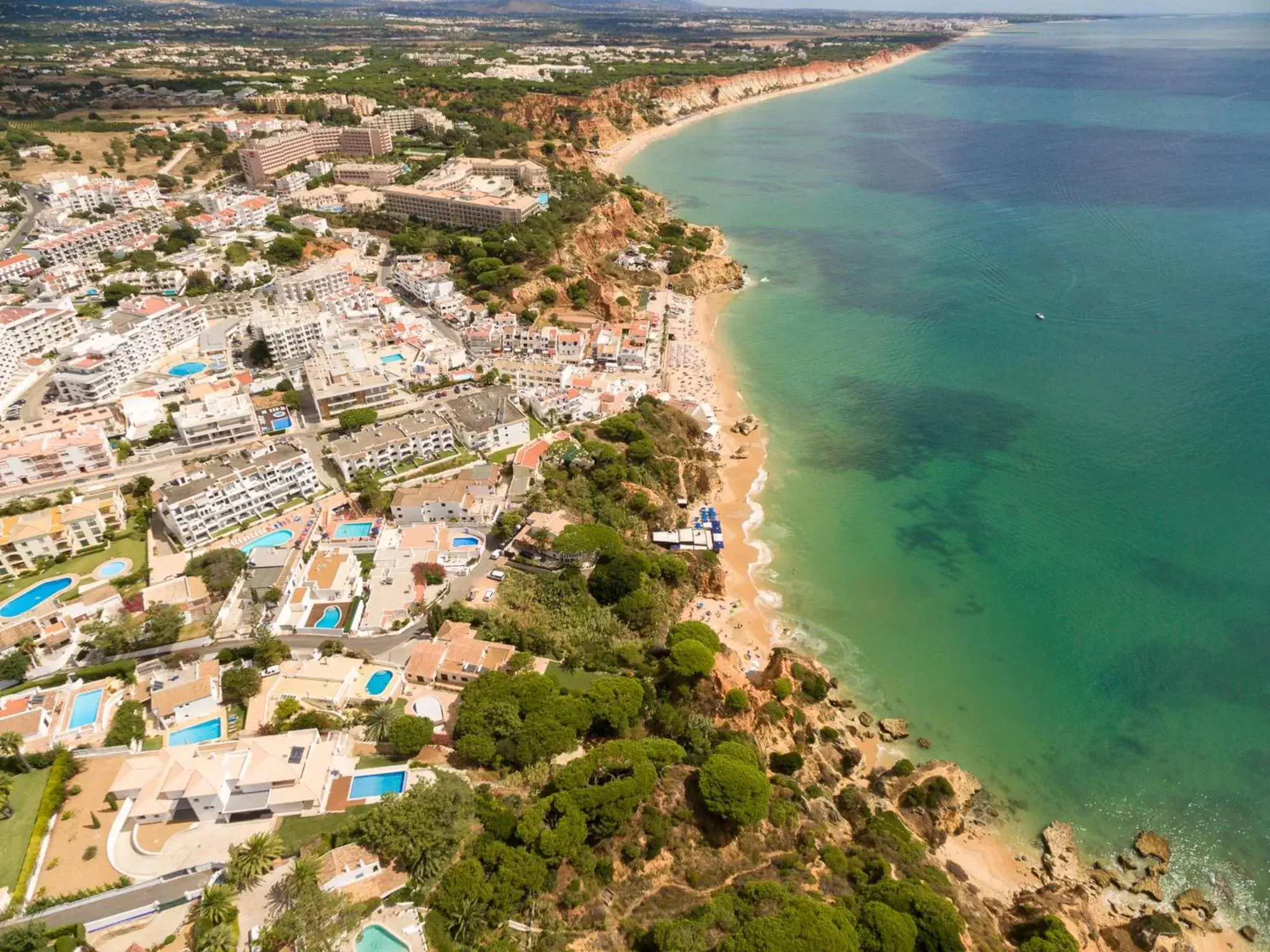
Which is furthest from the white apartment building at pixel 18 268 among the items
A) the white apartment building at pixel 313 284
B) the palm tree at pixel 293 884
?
the palm tree at pixel 293 884

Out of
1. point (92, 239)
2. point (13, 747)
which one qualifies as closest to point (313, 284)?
point (92, 239)

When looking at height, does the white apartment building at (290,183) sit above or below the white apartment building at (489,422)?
above

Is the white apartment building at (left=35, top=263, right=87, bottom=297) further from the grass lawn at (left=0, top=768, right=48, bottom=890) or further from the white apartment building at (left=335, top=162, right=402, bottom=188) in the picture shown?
the grass lawn at (left=0, top=768, right=48, bottom=890)

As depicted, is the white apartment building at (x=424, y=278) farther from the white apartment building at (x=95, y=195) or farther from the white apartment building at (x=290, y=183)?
the white apartment building at (x=95, y=195)

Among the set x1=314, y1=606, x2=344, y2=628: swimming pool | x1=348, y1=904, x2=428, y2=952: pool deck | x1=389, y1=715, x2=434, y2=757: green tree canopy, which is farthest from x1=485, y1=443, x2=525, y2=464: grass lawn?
x1=348, y1=904, x2=428, y2=952: pool deck

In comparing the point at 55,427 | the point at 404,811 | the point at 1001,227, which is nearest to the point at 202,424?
the point at 55,427

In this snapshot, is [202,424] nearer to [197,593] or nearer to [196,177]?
[197,593]
